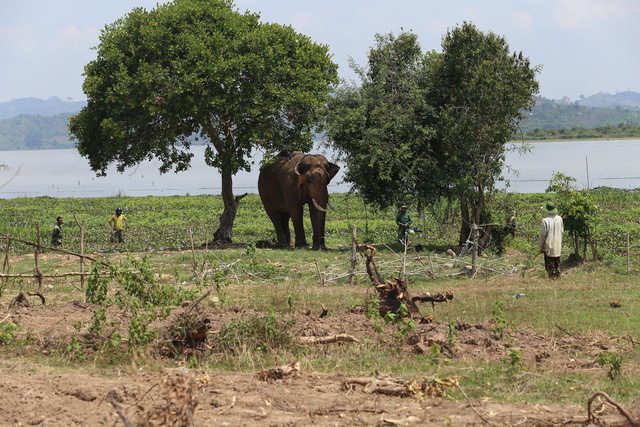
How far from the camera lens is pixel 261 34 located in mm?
23328

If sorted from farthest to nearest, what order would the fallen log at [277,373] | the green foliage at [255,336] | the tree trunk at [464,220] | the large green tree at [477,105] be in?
the tree trunk at [464,220] < the large green tree at [477,105] < the green foliage at [255,336] < the fallen log at [277,373]

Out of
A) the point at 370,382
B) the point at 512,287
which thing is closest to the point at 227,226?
the point at 512,287

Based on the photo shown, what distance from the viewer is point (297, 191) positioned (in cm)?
2294

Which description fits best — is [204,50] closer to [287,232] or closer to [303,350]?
[287,232]

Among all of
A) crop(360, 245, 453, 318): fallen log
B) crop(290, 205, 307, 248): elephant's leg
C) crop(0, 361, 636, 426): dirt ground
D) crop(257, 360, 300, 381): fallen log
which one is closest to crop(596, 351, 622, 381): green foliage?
crop(0, 361, 636, 426): dirt ground

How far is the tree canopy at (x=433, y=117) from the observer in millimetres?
20906

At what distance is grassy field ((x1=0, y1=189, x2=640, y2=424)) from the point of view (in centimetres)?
885

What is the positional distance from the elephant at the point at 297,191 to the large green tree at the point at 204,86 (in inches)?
35.0

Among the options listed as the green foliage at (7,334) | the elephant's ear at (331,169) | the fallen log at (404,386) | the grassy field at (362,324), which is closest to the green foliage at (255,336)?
the grassy field at (362,324)

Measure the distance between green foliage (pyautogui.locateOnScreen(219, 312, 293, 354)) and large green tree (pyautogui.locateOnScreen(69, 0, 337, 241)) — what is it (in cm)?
1324

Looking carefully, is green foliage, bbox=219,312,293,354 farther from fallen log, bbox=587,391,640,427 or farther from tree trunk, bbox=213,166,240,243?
tree trunk, bbox=213,166,240,243

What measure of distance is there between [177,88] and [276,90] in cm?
281

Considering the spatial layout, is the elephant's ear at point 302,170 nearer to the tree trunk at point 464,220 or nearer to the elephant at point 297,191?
the elephant at point 297,191

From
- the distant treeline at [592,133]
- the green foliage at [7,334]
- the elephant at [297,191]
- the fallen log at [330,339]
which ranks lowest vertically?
the fallen log at [330,339]
